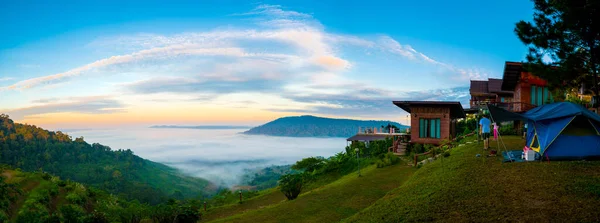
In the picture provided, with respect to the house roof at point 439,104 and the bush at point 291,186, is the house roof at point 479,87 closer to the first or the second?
the house roof at point 439,104

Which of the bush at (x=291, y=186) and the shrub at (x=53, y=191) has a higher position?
the bush at (x=291, y=186)

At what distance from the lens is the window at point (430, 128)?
2922 cm

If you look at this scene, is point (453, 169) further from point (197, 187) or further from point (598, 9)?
point (197, 187)

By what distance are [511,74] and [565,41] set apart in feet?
45.8

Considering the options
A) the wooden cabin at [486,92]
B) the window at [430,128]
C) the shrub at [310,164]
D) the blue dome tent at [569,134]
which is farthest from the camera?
the wooden cabin at [486,92]

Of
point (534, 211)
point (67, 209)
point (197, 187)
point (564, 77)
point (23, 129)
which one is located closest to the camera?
point (534, 211)

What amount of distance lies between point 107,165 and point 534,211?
3892 inches

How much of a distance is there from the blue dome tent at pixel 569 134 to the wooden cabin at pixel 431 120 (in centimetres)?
1360

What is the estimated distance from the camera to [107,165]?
3617 inches

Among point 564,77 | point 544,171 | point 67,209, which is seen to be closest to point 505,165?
point 544,171

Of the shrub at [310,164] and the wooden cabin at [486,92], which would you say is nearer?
the shrub at [310,164]

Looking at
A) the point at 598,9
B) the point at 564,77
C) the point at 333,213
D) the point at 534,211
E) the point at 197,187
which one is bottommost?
the point at 197,187

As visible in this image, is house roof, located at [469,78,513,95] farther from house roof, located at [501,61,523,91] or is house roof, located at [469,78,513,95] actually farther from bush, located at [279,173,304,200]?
bush, located at [279,173,304,200]

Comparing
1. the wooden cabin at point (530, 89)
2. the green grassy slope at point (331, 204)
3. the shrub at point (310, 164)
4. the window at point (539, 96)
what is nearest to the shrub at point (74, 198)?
the shrub at point (310, 164)
